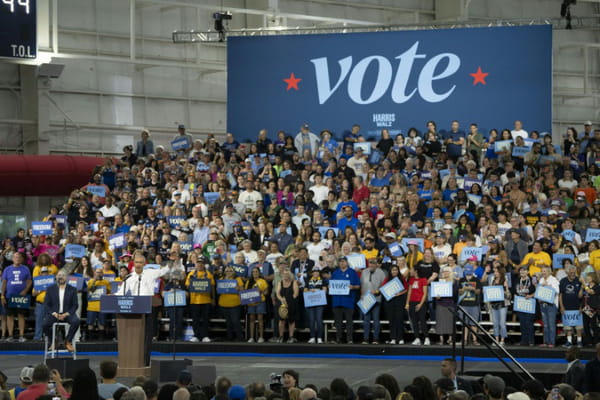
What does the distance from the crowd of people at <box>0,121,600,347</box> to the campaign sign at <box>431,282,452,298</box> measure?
2cm

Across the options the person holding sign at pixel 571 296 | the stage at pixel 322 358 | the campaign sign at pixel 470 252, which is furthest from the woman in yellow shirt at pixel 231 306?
the person holding sign at pixel 571 296

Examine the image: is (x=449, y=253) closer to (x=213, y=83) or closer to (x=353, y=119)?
(x=353, y=119)

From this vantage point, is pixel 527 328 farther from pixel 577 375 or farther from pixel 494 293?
pixel 577 375

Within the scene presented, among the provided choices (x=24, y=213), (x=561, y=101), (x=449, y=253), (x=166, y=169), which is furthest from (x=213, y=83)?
(x=449, y=253)

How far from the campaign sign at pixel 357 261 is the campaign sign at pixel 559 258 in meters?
3.69

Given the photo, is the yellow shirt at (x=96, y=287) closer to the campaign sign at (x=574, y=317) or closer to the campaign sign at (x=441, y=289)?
the campaign sign at (x=441, y=289)

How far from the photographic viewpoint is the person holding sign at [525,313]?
64.5 feet

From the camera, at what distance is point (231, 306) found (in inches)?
851

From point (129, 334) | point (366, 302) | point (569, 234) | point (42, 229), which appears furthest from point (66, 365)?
point (42, 229)

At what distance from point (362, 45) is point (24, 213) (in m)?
12.9

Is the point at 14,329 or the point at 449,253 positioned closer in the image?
the point at 449,253

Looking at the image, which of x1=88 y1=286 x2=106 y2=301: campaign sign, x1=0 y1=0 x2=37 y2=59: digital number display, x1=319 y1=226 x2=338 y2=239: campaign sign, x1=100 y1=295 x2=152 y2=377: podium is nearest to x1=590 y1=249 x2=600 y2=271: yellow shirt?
x1=319 y1=226 x2=338 y2=239: campaign sign

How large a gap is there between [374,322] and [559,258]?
3804 millimetres

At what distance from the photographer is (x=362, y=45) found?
1147 inches
